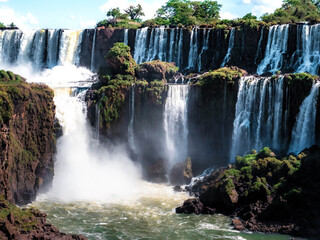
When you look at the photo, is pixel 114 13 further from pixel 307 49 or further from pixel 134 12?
pixel 307 49

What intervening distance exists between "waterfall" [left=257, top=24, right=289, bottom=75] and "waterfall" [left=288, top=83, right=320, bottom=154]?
9104 mm

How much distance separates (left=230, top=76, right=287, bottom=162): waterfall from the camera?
29.4 m

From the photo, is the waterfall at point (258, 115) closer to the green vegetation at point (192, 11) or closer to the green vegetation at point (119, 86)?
the green vegetation at point (119, 86)

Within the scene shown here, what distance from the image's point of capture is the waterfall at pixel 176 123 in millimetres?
32906

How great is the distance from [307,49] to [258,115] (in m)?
9.30

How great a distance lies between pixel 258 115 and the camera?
99.5 ft

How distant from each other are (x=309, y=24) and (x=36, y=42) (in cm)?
2823

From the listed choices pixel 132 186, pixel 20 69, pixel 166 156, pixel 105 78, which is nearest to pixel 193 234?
pixel 132 186

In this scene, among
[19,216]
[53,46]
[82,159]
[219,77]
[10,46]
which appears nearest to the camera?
[19,216]

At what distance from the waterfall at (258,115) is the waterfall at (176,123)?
13.2ft

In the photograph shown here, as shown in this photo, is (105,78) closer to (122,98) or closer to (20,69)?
(122,98)

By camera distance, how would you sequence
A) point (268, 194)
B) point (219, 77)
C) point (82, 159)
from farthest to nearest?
point (82, 159), point (219, 77), point (268, 194)

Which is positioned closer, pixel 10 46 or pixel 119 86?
pixel 119 86

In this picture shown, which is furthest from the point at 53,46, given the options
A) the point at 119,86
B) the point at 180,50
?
the point at 119,86
